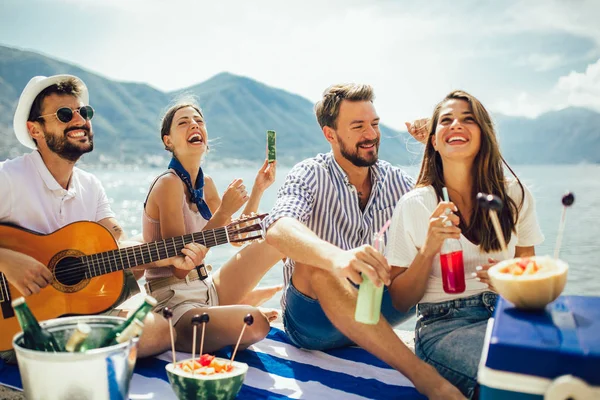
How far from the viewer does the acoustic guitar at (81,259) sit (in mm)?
2836

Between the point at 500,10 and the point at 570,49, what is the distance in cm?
1423

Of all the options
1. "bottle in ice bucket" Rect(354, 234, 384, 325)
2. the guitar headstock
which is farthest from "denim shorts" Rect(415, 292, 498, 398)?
the guitar headstock

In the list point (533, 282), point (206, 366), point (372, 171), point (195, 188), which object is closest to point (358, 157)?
point (372, 171)

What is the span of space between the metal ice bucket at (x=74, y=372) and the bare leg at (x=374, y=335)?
91cm

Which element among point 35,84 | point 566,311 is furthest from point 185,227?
point 566,311

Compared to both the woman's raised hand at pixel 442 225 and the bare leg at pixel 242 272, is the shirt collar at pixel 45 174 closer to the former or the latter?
the bare leg at pixel 242 272

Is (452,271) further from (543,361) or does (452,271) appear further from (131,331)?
(131,331)

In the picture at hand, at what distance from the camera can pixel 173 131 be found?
3.53 metres

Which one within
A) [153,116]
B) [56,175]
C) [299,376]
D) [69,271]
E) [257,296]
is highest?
[153,116]

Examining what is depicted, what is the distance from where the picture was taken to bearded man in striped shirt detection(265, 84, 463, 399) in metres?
2.33

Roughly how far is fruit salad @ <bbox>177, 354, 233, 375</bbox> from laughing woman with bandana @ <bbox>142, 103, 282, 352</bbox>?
620mm

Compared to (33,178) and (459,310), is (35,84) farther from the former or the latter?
(459,310)

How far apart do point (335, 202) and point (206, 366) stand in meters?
1.11

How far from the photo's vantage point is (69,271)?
2969 mm
